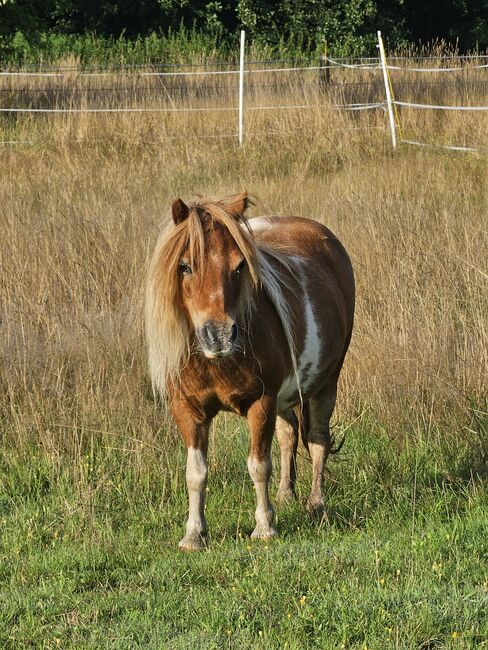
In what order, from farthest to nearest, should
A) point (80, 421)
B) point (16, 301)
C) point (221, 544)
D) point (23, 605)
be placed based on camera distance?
point (16, 301) → point (80, 421) → point (221, 544) → point (23, 605)

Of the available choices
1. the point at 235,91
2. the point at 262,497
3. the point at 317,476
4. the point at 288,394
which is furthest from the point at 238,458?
the point at 235,91

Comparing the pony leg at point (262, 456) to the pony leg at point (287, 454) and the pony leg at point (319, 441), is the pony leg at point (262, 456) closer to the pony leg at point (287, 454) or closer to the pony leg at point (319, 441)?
the pony leg at point (319, 441)

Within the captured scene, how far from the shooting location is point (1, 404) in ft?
19.7

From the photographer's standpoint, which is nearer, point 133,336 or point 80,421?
point 80,421

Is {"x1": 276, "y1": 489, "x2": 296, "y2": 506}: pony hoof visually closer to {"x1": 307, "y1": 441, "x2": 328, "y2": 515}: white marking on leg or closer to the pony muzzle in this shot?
{"x1": 307, "y1": 441, "x2": 328, "y2": 515}: white marking on leg

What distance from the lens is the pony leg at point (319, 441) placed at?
199 inches

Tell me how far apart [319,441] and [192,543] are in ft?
3.57

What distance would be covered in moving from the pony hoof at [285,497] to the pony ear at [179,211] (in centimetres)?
169

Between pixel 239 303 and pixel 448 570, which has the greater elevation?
pixel 239 303

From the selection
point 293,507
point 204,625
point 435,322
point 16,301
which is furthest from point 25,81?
point 204,625

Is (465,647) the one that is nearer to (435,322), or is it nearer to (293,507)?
(293,507)

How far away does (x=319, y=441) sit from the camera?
17.2ft

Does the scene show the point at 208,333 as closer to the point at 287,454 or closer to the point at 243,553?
the point at 243,553

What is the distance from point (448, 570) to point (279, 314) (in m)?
1.31
